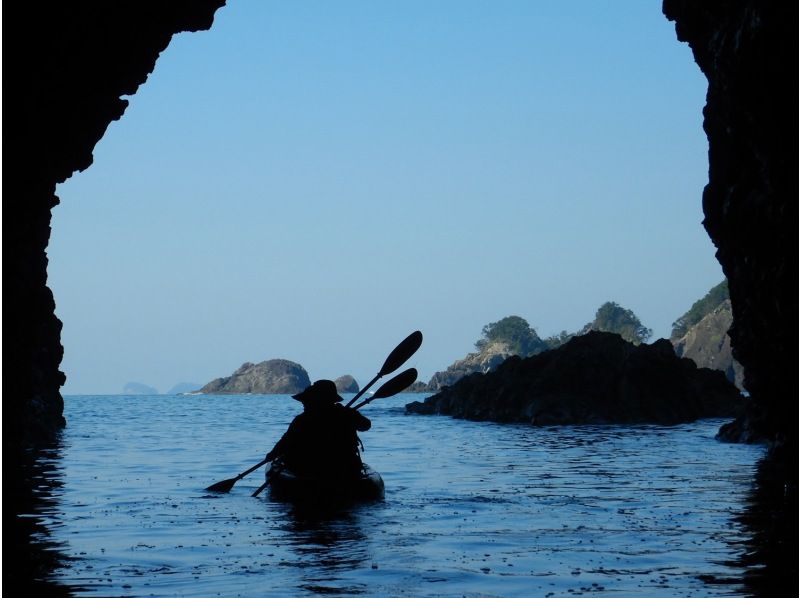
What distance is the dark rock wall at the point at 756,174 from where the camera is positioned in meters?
15.0

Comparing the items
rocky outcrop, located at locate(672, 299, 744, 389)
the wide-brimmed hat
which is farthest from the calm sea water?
rocky outcrop, located at locate(672, 299, 744, 389)

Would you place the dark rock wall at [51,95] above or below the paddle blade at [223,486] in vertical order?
above

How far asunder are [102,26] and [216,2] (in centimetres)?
353

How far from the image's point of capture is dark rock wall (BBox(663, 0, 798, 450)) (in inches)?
592

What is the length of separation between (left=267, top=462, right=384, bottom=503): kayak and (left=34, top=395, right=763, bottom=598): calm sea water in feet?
0.99

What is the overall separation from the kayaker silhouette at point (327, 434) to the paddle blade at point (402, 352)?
13.4 ft

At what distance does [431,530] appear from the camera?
47.1 ft

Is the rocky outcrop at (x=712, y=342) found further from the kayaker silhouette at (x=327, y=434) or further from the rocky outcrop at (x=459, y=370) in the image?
the kayaker silhouette at (x=327, y=434)

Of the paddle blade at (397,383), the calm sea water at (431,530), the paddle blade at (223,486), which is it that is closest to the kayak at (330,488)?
the calm sea water at (431,530)

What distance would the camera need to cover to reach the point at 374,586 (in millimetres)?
10148

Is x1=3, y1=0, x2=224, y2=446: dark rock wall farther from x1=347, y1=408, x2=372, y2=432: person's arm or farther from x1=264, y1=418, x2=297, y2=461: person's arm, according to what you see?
x1=347, y1=408, x2=372, y2=432: person's arm

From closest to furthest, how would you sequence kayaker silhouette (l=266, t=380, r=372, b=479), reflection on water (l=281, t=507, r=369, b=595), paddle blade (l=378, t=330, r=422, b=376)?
reflection on water (l=281, t=507, r=369, b=595), kayaker silhouette (l=266, t=380, r=372, b=479), paddle blade (l=378, t=330, r=422, b=376)

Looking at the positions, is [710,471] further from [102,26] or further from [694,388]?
[694,388]

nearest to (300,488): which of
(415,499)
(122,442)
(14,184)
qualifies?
(415,499)
